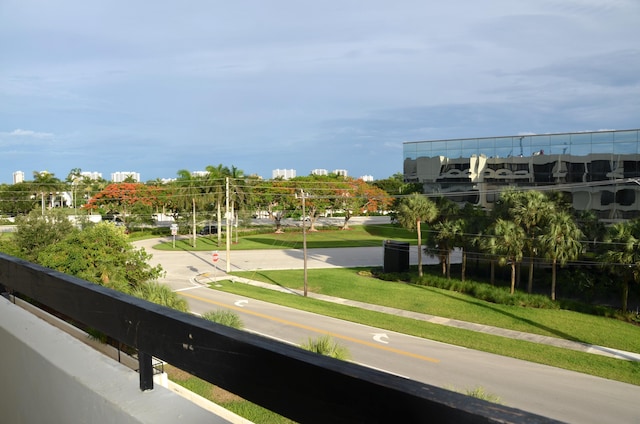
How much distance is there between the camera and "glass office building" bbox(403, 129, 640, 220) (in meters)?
33.2

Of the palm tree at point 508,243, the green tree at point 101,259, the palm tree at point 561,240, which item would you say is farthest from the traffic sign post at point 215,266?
the palm tree at point 561,240

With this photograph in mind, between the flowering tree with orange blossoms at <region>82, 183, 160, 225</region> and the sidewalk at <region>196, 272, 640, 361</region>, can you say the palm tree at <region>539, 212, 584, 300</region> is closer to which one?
the sidewalk at <region>196, 272, 640, 361</region>

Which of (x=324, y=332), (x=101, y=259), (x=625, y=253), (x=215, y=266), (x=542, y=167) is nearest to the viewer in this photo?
(x=101, y=259)

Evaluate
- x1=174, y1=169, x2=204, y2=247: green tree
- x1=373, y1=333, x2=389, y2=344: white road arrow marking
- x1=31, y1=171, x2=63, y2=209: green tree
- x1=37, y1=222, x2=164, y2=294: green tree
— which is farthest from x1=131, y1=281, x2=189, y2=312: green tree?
x1=31, y1=171, x2=63, y2=209: green tree

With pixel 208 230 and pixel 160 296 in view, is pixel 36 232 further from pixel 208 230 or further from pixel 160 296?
pixel 208 230

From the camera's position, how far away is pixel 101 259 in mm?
17359

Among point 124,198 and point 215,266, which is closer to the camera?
point 215,266

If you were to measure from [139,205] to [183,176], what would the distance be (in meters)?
7.43

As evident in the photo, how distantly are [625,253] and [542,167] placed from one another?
40.0 feet

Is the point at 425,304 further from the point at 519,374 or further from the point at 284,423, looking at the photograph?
the point at 284,423

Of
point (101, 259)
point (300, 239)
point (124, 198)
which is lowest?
point (300, 239)

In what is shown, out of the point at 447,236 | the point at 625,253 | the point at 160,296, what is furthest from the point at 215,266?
the point at 625,253

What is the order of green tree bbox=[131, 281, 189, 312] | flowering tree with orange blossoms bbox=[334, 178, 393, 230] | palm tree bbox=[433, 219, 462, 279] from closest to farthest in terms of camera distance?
green tree bbox=[131, 281, 189, 312] → palm tree bbox=[433, 219, 462, 279] → flowering tree with orange blossoms bbox=[334, 178, 393, 230]

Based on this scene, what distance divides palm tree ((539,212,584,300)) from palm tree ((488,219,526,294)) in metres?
1.33
